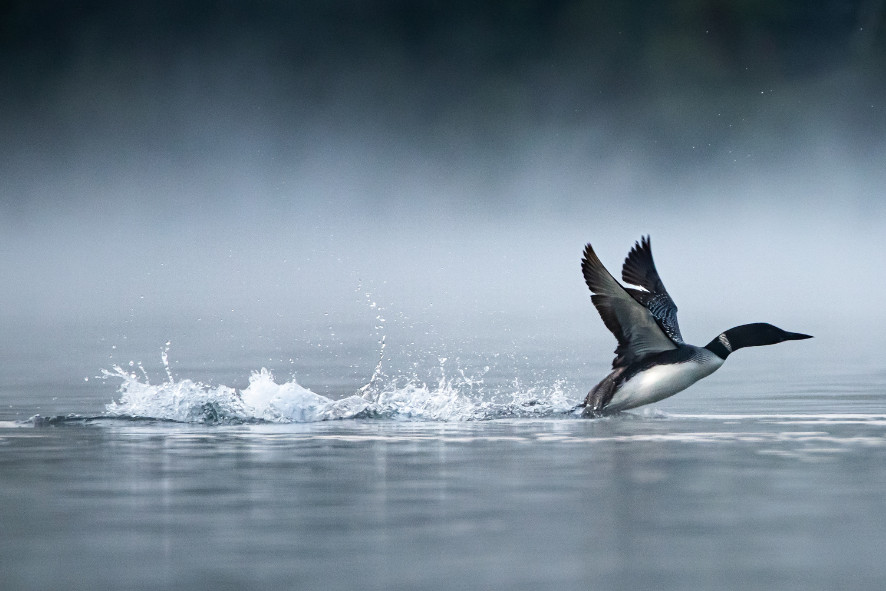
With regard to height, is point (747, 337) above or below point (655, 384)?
above

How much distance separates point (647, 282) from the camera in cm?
1525

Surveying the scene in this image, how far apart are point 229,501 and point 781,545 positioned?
9.44 feet

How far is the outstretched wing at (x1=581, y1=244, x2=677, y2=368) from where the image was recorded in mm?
12773

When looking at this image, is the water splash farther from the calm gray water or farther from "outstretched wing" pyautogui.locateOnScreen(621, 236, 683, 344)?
"outstretched wing" pyautogui.locateOnScreen(621, 236, 683, 344)

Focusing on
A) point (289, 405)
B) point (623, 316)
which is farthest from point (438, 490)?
point (623, 316)

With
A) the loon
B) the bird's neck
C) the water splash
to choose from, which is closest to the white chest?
the loon

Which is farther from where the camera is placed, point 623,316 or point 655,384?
point 655,384

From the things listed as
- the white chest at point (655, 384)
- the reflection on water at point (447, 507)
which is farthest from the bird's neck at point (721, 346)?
the reflection on water at point (447, 507)

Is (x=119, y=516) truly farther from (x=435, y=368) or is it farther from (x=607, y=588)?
(x=435, y=368)

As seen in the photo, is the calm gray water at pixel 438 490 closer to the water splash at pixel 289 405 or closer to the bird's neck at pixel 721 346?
the water splash at pixel 289 405

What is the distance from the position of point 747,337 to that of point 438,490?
662 cm

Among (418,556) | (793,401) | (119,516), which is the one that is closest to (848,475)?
(418,556)

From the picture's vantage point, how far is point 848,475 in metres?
8.66

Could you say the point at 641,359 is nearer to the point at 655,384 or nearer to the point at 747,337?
the point at 655,384
